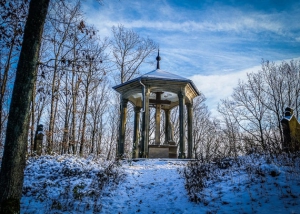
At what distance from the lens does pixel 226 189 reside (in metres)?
4.61

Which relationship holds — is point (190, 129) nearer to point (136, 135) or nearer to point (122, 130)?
point (136, 135)

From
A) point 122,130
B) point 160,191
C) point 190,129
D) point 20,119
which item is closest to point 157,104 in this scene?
point 190,129

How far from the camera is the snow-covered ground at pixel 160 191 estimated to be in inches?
155

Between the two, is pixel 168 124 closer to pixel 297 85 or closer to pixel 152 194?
pixel 152 194

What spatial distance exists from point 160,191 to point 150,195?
30 cm

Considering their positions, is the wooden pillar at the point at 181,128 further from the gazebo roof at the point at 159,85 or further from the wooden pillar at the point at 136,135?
the wooden pillar at the point at 136,135

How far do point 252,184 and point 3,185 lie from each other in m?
4.73

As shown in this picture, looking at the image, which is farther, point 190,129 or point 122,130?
point 190,129

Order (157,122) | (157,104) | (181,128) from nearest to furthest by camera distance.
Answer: (181,128) → (157,122) → (157,104)

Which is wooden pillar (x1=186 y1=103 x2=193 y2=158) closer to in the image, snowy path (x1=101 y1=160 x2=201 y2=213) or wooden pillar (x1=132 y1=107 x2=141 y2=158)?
wooden pillar (x1=132 y1=107 x2=141 y2=158)

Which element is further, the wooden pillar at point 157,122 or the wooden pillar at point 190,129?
the wooden pillar at point 190,129

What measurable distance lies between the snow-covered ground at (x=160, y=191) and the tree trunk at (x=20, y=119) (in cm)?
90

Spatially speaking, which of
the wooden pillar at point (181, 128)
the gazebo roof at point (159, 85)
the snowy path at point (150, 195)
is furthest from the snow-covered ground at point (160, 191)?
the gazebo roof at point (159, 85)

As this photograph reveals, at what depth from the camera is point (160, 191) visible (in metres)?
5.48
